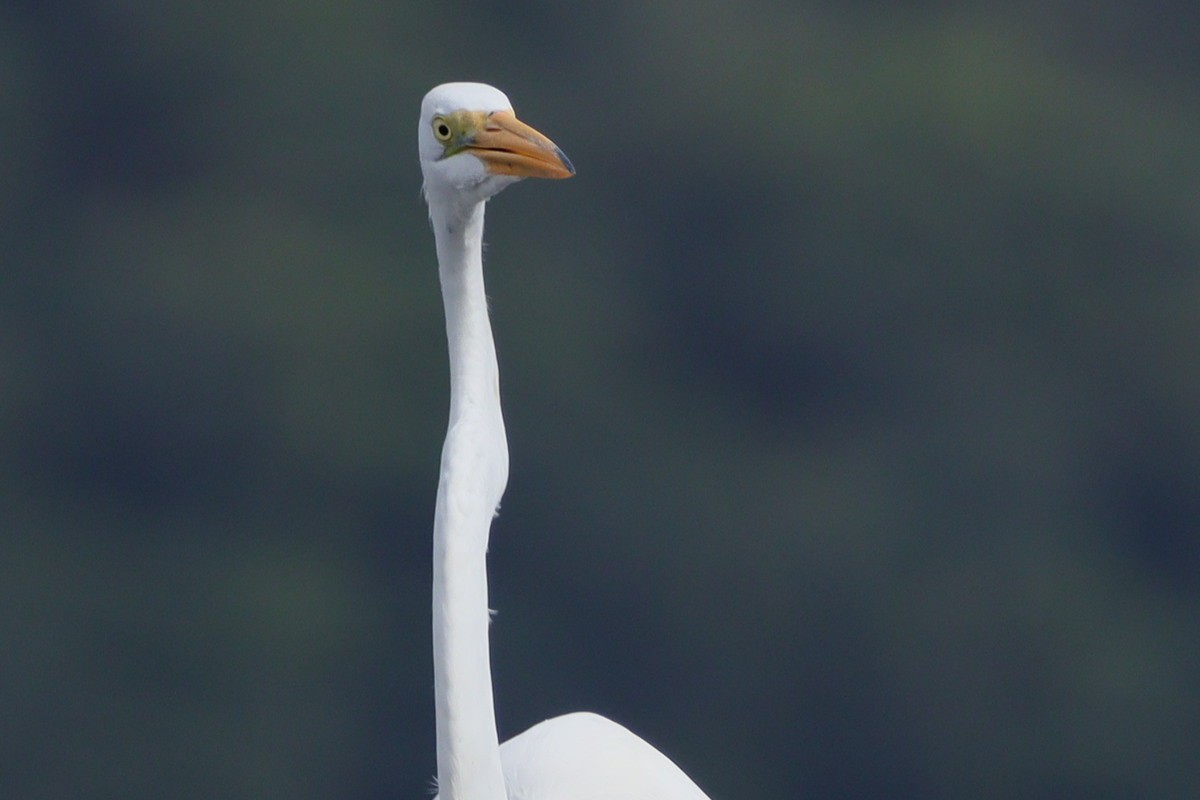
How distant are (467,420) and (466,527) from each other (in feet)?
0.45

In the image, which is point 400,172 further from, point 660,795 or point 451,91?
point 451,91

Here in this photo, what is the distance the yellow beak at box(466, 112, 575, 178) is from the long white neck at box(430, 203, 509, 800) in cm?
7

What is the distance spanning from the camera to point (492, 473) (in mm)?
1663

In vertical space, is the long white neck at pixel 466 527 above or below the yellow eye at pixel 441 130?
below

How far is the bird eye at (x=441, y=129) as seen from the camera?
5.26 ft

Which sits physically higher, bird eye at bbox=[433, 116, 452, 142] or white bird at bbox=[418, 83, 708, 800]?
bird eye at bbox=[433, 116, 452, 142]

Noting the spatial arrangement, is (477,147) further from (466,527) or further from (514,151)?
(466,527)

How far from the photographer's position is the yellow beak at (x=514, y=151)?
1563 millimetres

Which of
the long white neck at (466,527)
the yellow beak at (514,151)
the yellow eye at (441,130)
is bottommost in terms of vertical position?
the long white neck at (466,527)

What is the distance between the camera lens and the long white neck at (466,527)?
59.9 inches

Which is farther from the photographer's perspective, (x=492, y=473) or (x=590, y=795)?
(x=590, y=795)

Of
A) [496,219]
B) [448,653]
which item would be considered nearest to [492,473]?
[448,653]

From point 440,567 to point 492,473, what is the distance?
6.1 inches

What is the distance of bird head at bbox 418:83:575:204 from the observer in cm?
157
